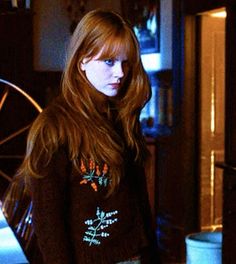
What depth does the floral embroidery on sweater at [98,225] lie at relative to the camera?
56.3 inches

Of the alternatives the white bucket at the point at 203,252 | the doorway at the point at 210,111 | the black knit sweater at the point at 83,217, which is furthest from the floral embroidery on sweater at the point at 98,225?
the doorway at the point at 210,111

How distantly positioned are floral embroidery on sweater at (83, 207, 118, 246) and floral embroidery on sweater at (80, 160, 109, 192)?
0.19 feet

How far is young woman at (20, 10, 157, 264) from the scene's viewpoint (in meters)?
1.41

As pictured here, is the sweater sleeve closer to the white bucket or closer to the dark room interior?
the white bucket

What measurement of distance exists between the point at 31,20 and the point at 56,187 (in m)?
4.69

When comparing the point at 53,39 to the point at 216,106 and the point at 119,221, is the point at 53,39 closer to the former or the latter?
the point at 216,106

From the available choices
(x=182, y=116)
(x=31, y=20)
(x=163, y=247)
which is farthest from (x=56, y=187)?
(x=31, y=20)

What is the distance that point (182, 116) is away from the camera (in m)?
4.77

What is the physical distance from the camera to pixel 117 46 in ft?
4.79

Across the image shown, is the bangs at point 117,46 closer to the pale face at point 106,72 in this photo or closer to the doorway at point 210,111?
the pale face at point 106,72

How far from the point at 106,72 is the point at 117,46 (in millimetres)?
66

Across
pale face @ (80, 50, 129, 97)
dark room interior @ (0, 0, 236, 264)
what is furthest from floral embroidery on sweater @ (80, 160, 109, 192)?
dark room interior @ (0, 0, 236, 264)

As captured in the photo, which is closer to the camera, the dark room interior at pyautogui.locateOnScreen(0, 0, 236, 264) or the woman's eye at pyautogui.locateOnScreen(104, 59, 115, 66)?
the woman's eye at pyautogui.locateOnScreen(104, 59, 115, 66)

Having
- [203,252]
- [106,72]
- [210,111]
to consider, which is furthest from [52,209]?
[210,111]
